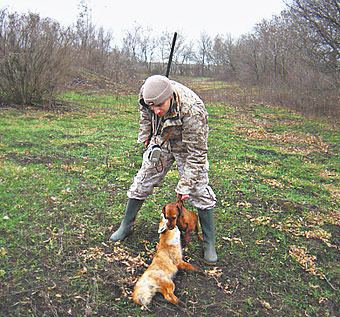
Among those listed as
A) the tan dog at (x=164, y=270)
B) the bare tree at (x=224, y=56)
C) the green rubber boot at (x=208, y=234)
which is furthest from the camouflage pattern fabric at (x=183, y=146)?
the bare tree at (x=224, y=56)

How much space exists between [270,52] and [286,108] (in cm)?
1235

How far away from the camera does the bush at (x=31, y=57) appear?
11086mm

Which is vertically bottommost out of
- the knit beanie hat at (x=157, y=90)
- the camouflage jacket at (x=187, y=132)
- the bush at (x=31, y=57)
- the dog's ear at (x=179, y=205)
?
the dog's ear at (x=179, y=205)

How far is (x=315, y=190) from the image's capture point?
614 cm

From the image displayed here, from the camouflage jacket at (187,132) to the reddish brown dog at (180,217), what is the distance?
229 mm

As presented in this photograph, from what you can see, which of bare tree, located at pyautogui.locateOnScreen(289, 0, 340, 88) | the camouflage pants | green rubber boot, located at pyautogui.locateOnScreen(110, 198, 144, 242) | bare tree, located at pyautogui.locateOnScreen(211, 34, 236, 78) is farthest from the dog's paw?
bare tree, located at pyautogui.locateOnScreen(211, 34, 236, 78)

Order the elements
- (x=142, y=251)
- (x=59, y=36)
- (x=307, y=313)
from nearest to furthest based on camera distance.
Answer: (x=307, y=313) < (x=142, y=251) < (x=59, y=36)

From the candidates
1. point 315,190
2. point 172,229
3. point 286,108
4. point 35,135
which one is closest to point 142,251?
point 172,229

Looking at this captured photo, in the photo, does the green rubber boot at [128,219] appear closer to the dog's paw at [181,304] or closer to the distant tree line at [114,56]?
the dog's paw at [181,304]

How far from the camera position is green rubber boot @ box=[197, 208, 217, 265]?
3515mm

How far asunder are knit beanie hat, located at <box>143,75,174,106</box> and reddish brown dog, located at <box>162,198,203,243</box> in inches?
43.9

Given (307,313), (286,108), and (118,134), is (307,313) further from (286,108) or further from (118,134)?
(286,108)

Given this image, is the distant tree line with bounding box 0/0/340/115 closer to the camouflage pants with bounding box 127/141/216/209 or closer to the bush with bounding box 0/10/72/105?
the bush with bounding box 0/10/72/105

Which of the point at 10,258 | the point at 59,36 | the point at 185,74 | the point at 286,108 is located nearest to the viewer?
the point at 10,258
